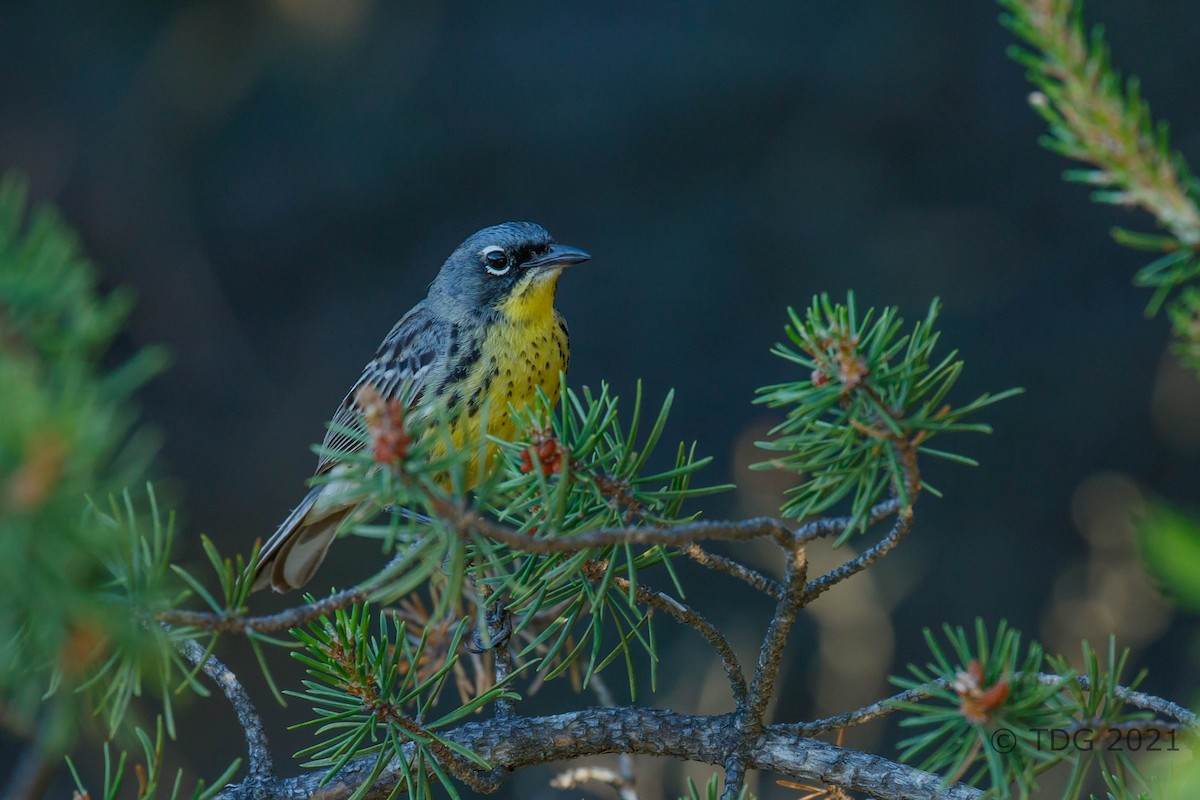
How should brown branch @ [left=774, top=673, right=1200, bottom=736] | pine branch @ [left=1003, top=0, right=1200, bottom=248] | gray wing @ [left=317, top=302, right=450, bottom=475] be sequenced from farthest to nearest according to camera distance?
gray wing @ [left=317, top=302, right=450, bottom=475] < brown branch @ [left=774, top=673, right=1200, bottom=736] < pine branch @ [left=1003, top=0, right=1200, bottom=248]

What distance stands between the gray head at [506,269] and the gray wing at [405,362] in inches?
3.4

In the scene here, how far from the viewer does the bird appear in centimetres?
253

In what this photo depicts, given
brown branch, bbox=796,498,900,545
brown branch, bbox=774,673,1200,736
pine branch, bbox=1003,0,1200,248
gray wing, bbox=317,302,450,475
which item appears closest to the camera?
pine branch, bbox=1003,0,1200,248

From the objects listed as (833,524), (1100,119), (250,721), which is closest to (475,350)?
(250,721)

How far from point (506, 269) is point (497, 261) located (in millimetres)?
45

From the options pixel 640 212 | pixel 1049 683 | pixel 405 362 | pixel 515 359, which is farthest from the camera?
pixel 640 212

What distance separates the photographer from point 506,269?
2.80 m

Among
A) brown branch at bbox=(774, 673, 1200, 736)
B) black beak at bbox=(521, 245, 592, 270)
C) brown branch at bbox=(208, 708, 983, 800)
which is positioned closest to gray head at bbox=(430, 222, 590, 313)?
black beak at bbox=(521, 245, 592, 270)

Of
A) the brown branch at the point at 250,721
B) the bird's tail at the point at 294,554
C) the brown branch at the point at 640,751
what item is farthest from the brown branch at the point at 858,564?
the bird's tail at the point at 294,554

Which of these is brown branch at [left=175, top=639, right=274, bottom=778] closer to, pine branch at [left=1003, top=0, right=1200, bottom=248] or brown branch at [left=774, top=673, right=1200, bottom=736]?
brown branch at [left=774, top=673, right=1200, bottom=736]

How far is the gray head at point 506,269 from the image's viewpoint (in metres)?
2.72

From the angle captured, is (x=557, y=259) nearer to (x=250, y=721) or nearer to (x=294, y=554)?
(x=294, y=554)

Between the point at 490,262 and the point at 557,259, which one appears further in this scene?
the point at 490,262

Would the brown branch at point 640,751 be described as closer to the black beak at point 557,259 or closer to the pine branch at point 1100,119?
the pine branch at point 1100,119
